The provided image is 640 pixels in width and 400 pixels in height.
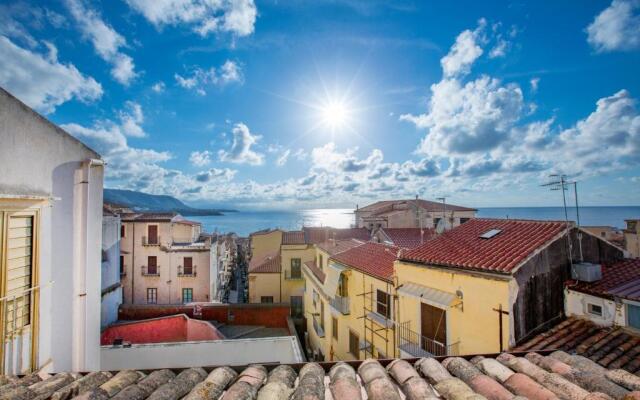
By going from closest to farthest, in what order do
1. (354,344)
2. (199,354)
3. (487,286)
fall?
(487,286)
(199,354)
(354,344)

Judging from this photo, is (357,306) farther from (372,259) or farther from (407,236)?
(407,236)

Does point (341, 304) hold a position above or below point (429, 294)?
below

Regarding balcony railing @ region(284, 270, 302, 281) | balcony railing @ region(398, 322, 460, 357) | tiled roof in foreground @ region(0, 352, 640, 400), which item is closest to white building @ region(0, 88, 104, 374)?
tiled roof in foreground @ region(0, 352, 640, 400)

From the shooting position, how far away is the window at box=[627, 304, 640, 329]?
6918 millimetres

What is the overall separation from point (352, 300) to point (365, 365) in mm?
11288

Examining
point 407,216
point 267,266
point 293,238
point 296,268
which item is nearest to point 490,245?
point 296,268

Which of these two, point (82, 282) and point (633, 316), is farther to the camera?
point (633, 316)

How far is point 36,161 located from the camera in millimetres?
4195

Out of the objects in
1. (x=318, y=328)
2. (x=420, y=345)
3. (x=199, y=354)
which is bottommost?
(x=318, y=328)

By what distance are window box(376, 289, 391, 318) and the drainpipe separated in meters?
9.80

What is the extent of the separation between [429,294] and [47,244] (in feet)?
31.4

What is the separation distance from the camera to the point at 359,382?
3543 mm

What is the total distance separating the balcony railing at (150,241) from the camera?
28609mm

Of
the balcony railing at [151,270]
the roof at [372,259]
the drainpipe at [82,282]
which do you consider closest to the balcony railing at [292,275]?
the roof at [372,259]
